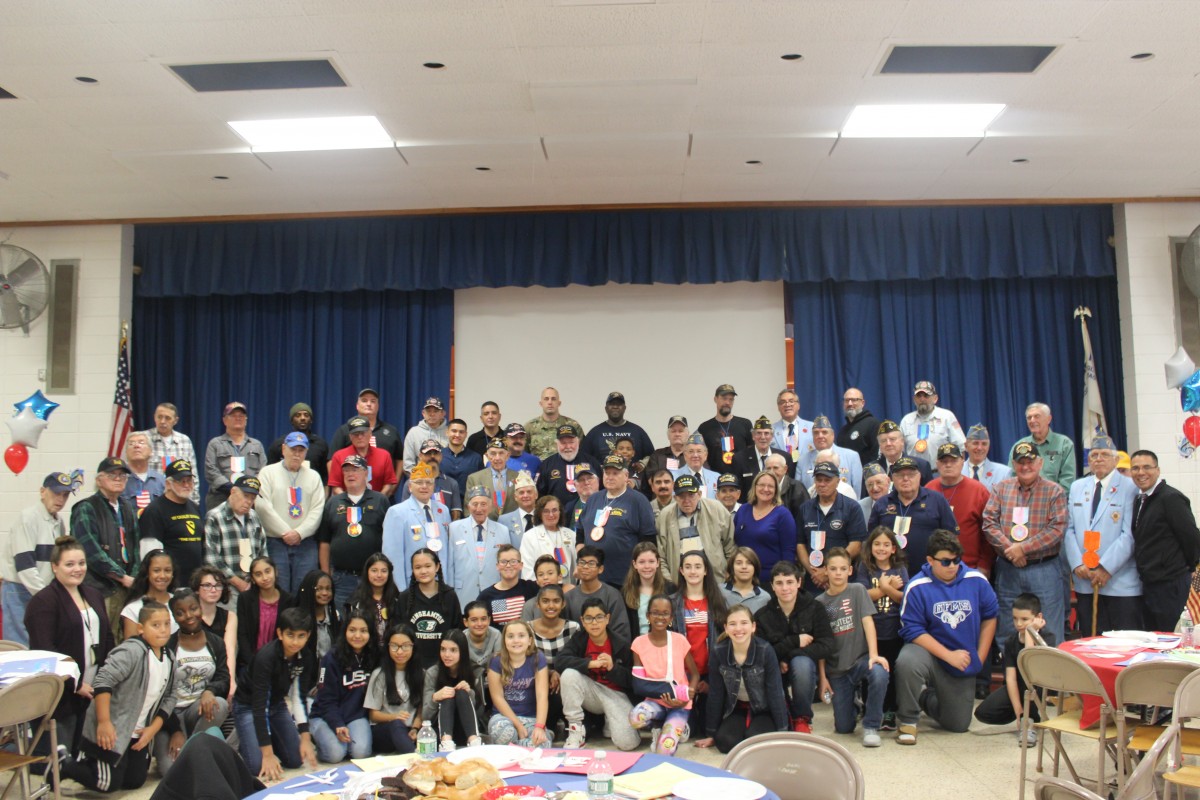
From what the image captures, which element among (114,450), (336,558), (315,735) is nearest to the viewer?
(315,735)

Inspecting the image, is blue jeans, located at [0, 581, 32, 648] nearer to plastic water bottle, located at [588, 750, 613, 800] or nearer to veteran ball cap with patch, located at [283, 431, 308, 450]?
veteran ball cap with patch, located at [283, 431, 308, 450]

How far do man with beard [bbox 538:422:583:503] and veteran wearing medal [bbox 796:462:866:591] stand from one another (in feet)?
5.11

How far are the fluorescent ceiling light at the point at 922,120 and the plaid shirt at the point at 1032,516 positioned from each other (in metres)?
2.29

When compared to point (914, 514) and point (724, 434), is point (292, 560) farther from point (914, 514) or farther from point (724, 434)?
point (914, 514)

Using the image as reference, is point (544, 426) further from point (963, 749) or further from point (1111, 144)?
point (1111, 144)

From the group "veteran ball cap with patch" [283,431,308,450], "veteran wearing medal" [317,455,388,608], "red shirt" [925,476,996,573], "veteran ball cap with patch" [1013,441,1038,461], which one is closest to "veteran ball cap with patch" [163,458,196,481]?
"veteran ball cap with patch" [283,431,308,450]

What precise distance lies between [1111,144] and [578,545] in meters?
4.52

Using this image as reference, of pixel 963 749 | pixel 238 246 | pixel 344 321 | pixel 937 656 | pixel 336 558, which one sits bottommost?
pixel 963 749

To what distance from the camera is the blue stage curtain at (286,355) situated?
8938 millimetres

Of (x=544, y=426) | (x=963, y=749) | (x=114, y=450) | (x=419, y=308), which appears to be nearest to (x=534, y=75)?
(x=544, y=426)

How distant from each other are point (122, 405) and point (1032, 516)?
7.00 meters

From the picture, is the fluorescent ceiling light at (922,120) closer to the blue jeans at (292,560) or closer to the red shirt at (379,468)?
the red shirt at (379,468)

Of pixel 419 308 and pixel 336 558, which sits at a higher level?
pixel 419 308

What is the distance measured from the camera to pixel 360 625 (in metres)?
5.51
